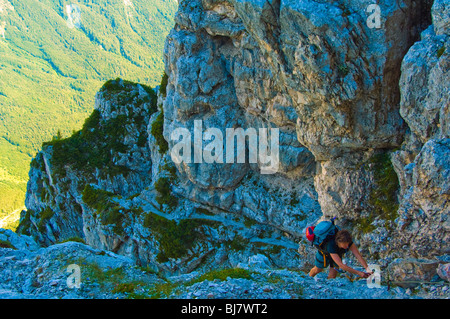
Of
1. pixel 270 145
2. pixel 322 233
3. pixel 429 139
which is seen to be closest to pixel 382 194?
pixel 429 139

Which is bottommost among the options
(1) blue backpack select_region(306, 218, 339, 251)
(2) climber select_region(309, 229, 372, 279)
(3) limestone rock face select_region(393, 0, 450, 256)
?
(2) climber select_region(309, 229, 372, 279)

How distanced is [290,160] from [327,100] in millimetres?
17579

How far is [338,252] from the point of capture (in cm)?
1257

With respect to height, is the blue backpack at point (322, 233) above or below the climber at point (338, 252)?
above

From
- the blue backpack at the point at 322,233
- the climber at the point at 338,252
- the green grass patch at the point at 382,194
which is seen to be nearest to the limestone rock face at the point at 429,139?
the green grass patch at the point at 382,194

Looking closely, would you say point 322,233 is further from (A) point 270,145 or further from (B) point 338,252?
(A) point 270,145

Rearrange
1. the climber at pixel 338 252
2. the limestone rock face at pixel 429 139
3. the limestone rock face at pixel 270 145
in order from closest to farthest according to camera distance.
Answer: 1. the climber at pixel 338 252
2. the limestone rock face at pixel 429 139
3. the limestone rock face at pixel 270 145

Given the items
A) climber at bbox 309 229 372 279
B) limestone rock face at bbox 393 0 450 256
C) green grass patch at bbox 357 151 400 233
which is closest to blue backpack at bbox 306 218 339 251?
climber at bbox 309 229 372 279

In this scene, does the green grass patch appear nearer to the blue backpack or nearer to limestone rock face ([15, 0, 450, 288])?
limestone rock face ([15, 0, 450, 288])

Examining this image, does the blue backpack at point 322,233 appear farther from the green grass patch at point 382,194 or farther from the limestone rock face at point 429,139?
the green grass patch at point 382,194

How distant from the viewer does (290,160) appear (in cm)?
3647

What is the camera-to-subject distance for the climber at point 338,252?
39.4ft

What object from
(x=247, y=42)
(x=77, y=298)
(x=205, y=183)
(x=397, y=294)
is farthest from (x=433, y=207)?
(x=205, y=183)

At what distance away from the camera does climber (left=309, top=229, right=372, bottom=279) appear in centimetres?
1202
